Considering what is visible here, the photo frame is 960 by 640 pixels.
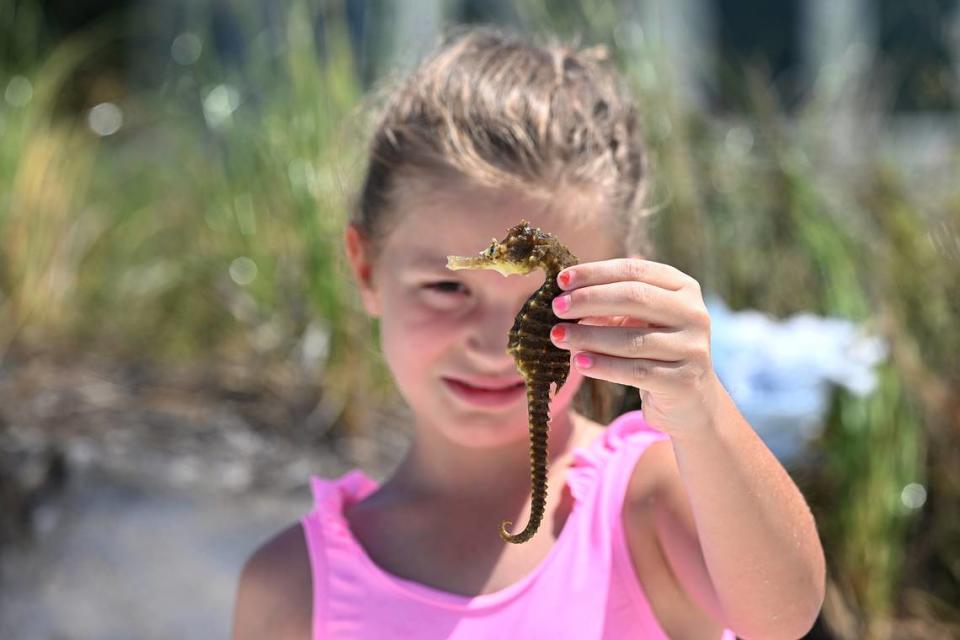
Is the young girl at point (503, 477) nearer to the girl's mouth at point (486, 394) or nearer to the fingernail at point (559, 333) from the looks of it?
the girl's mouth at point (486, 394)

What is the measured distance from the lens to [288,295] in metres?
4.08

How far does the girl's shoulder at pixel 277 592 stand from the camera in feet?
5.76

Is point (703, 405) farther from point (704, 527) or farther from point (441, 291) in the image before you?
point (441, 291)

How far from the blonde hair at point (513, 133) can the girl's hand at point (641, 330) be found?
48 cm

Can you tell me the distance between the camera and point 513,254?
46.9 inches

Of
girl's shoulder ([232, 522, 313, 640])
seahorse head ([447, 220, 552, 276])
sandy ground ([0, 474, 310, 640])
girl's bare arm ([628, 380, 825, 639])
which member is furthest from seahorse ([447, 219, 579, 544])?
sandy ground ([0, 474, 310, 640])

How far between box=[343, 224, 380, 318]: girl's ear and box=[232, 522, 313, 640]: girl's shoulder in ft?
1.24

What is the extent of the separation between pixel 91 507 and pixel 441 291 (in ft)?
7.90

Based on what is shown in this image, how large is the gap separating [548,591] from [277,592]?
16.8 inches

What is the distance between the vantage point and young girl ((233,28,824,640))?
1.43 m

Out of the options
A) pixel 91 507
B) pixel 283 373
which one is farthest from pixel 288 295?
pixel 91 507

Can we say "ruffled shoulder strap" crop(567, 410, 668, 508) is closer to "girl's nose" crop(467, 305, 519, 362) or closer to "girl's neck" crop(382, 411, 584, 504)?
"girl's neck" crop(382, 411, 584, 504)

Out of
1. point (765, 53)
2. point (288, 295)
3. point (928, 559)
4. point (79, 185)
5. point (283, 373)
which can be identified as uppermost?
point (765, 53)

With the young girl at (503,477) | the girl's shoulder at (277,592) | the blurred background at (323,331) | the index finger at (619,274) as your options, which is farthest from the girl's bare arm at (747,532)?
the blurred background at (323,331)
